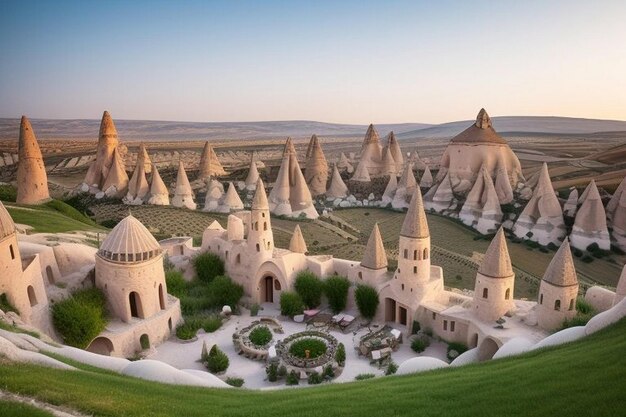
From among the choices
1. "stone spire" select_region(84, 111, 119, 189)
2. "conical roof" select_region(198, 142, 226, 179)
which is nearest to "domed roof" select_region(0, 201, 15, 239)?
"stone spire" select_region(84, 111, 119, 189)

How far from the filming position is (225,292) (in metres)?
22.1

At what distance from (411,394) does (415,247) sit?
11375mm

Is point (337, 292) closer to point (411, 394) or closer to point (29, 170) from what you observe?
point (411, 394)

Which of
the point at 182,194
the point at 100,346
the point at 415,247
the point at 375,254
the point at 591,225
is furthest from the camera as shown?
the point at 182,194

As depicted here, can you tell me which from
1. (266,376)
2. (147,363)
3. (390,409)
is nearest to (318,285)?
(266,376)

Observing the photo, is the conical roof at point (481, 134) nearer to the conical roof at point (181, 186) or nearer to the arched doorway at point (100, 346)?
the conical roof at point (181, 186)

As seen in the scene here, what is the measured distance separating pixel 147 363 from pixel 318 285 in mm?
11436

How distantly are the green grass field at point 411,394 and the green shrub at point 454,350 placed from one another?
26.5 feet

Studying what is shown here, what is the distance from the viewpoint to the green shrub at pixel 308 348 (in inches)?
680

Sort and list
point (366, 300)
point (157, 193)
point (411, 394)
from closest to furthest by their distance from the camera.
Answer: point (411, 394)
point (366, 300)
point (157, 193)

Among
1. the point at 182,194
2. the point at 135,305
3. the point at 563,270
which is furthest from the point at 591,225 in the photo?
the point at 182,194

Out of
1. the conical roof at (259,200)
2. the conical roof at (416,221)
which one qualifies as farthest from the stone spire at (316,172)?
the conical roof at (416,221)

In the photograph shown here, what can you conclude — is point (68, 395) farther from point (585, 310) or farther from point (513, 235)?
point (513, 235)

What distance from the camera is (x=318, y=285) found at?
2167 centimetres
